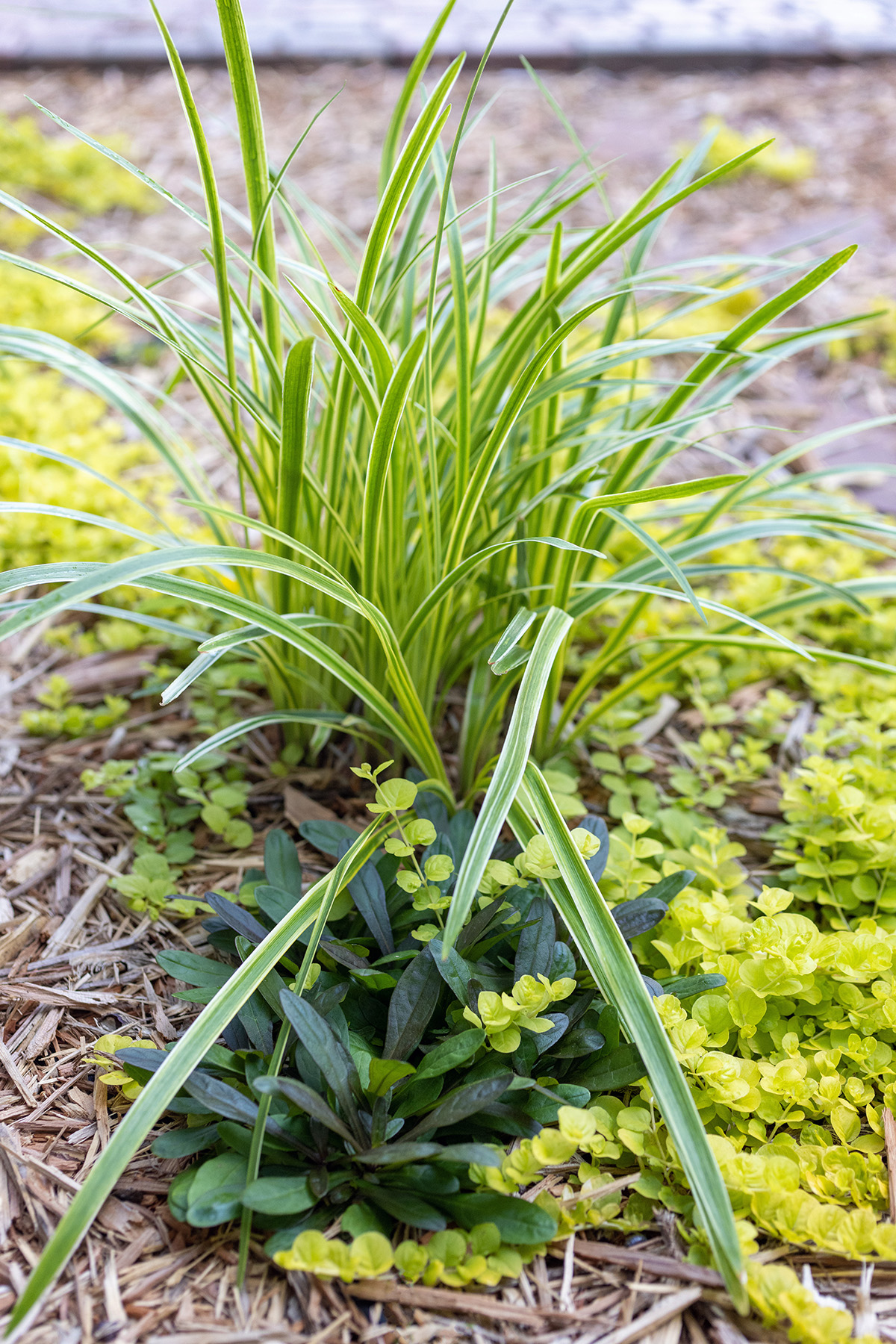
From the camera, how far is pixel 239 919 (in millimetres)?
1141

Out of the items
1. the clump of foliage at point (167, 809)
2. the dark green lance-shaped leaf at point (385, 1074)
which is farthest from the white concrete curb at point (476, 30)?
the dark green lance-shaped leaf at point (385, 1074)

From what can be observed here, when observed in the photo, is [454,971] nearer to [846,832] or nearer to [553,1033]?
[553,1033]

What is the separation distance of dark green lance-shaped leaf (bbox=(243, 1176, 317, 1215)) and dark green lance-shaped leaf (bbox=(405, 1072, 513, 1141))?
12cm

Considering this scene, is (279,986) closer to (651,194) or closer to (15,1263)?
(15,1263)

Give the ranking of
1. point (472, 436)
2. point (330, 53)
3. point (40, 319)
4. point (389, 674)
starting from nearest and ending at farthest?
point (389, 674) < point (472, 436) < point (40, 319) < point (330, 53)

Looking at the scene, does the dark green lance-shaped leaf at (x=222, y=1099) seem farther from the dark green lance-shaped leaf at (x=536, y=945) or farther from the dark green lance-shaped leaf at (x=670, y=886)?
the dark green lance-shaped leaf at (x=670, y=886)

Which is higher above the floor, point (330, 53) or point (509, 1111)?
point (330, 53)

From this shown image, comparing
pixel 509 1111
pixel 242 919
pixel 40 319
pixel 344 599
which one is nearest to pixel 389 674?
pixel 344 599

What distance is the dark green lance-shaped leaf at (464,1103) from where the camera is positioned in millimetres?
967

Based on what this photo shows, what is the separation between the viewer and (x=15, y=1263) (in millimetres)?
951

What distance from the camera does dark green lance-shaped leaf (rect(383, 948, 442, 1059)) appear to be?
41.6 inches

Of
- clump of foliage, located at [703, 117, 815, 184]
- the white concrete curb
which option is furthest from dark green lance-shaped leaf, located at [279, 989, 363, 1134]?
the white concrete curb

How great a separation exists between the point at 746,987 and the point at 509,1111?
0.33 meters

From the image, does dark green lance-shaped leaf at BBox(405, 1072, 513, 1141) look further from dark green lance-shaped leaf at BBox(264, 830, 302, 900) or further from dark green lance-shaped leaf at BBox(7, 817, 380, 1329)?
dark green lance-shaped leaf at BBox(264, 830, 302, 900)
